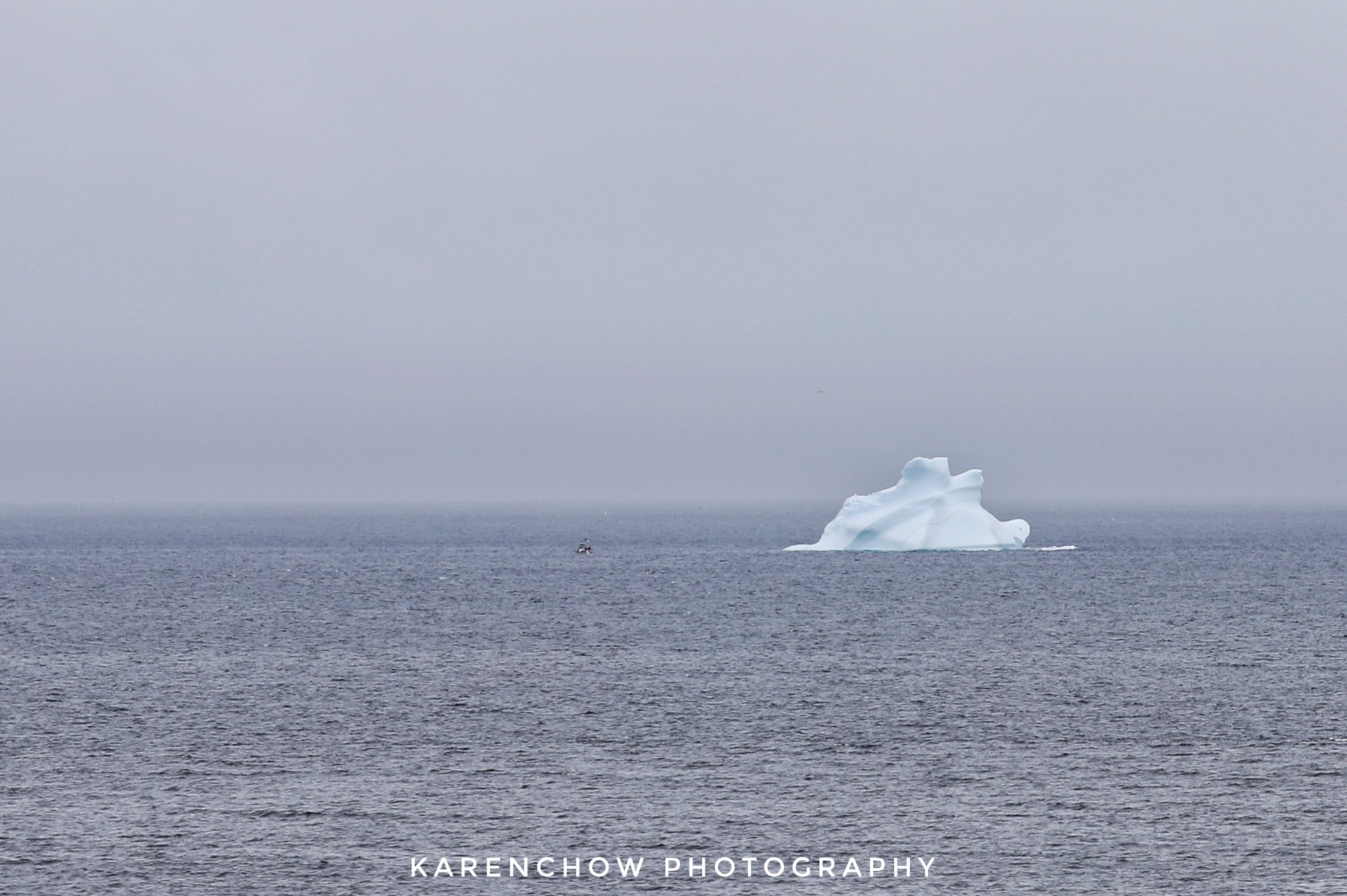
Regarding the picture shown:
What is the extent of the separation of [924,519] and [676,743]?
286 feet

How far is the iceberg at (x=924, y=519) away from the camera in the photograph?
396ft

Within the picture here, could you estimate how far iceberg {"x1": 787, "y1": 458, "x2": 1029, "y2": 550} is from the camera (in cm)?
12075

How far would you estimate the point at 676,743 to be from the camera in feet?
132

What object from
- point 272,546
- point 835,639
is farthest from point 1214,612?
point 272,546

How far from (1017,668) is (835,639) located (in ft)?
42.7

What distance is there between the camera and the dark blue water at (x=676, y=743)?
94.4 feet

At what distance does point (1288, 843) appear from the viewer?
29484 mm

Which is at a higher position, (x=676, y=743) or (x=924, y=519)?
(x=924, y=519)

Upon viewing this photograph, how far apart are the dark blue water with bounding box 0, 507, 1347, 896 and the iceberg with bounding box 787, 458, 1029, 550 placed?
31669 millimetres

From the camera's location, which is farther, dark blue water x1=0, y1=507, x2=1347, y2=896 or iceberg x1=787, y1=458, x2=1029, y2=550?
iceberg x1=787, y1=458, x2=1029, y2=550

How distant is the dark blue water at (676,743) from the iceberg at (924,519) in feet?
104

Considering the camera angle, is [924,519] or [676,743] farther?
[924,519]

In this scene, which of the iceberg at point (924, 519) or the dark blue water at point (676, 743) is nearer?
the dark blue water at point (676, 743)

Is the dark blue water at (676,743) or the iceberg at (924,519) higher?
the iceberg at (924,519)
